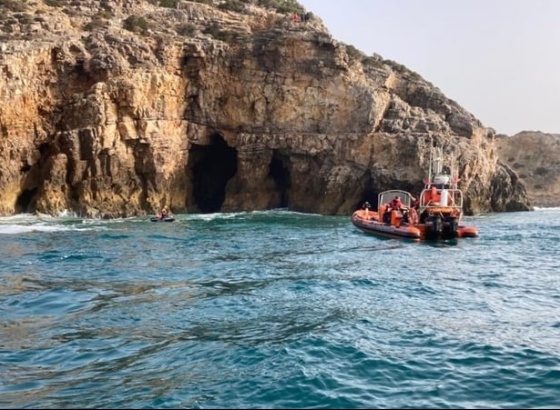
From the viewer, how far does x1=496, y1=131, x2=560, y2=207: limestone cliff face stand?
7712cm

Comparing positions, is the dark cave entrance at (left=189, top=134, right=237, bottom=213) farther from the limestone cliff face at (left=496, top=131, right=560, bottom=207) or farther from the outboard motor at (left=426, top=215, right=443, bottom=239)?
the limestone cliff face at (left=496, top=131, right=560, bottom=207)

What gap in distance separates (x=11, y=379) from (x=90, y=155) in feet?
109

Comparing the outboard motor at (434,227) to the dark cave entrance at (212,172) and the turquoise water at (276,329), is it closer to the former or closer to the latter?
the turquoise water at (276,329)

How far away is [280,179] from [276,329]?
1607 inches

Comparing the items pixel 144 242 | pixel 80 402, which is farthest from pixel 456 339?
pixel 144 242

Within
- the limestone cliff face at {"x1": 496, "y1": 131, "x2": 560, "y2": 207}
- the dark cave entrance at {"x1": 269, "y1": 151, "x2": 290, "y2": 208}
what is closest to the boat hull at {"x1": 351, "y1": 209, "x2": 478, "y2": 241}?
the dark cave entrance at {"x1": 269, "y1": 151, "x2": 290, "y2": 208}

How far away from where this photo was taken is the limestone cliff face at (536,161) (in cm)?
7712

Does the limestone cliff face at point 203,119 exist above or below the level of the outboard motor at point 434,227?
above

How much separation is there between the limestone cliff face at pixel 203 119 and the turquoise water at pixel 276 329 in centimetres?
1841

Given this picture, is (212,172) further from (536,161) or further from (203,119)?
(536,161)

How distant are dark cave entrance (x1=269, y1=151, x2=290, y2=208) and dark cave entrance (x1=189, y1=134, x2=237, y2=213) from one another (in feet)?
12.5

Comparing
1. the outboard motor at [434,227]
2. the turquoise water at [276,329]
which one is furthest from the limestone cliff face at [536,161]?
the turquoise water at [276,329]

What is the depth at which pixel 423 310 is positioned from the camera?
42.5 ft

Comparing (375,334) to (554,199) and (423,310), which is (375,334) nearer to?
(423,310)
